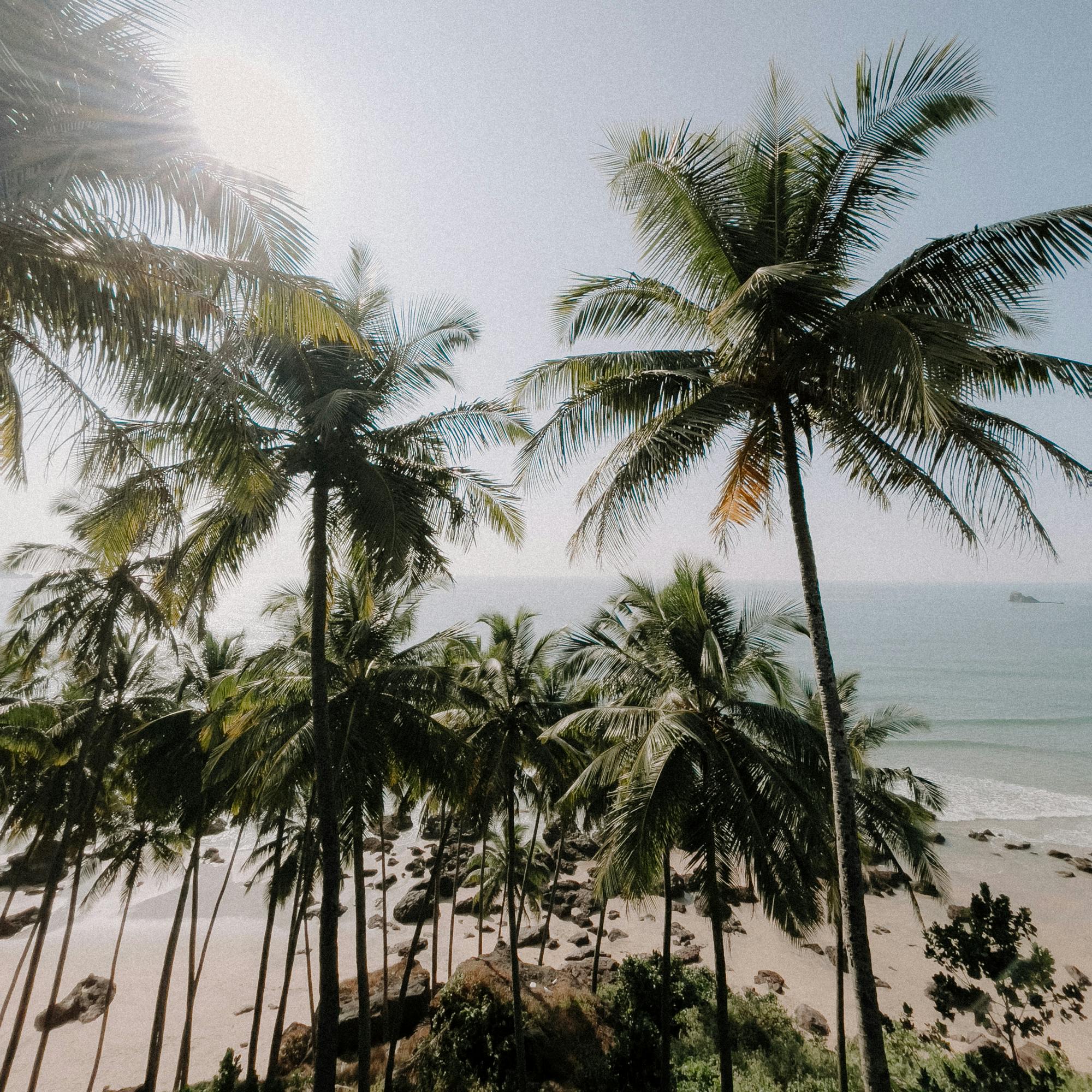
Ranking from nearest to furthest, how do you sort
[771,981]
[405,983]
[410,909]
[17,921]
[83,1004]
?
[405,983], [83,1004], [771,981], [17,921], [410,909]

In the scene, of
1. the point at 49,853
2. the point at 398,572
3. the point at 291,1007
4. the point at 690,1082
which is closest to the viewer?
the point at 398,572

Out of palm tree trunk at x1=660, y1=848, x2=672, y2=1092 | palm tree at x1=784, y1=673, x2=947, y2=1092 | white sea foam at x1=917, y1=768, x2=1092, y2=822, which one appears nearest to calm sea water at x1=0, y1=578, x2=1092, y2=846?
white sea foam at x1=917, y1=768, x2=1092, y2=822

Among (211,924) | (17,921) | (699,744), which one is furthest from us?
(17,921)

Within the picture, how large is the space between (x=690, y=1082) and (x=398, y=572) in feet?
36.1

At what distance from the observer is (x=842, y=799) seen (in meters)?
6.15

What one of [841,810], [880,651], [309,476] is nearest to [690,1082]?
[841,810]

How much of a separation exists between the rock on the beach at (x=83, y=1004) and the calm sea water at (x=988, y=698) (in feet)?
51.0

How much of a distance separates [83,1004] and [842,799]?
2253 cm

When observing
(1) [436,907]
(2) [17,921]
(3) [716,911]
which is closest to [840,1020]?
(3) [716,911]

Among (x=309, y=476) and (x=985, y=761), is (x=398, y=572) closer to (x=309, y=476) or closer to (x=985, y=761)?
(x=309, y=476)

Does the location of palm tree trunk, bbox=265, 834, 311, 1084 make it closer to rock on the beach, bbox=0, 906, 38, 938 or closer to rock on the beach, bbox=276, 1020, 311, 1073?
rock on the beach, bbox=276, 1020, 311, 1073

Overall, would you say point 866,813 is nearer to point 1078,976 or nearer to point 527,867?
point 527,867

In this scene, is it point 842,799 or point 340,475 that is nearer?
point 842,799

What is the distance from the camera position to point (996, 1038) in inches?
548
